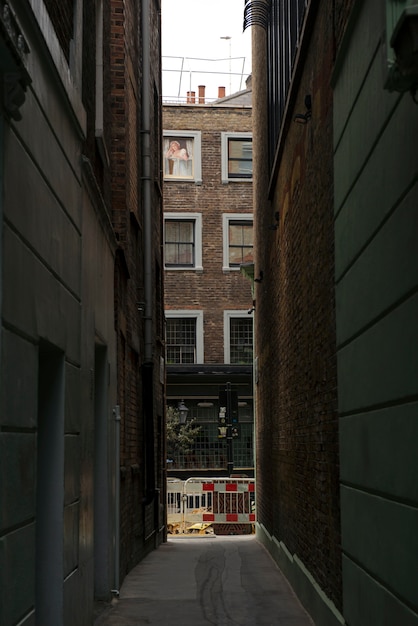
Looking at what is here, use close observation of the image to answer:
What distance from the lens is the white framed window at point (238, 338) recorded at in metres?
36.1

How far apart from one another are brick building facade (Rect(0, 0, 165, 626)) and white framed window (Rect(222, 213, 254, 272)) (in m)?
21.3

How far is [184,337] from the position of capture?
3625 cm

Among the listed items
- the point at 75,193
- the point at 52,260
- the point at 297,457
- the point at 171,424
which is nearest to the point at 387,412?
the point at 52,260

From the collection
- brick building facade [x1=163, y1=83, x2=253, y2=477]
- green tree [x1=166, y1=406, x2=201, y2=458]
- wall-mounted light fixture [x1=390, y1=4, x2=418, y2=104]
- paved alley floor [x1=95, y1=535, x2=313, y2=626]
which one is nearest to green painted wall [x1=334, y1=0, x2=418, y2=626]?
wall-mounted light fixture [x1=390, y1=4, x2=418, y2=104]

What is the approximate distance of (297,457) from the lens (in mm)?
11703

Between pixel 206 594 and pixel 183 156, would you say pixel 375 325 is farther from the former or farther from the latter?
pixel 183 156

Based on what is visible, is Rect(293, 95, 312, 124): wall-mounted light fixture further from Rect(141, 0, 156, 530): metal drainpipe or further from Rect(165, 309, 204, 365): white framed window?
Rect(165, 309, 204, 365): white framed window

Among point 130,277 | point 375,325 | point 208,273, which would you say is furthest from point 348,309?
point 208,273

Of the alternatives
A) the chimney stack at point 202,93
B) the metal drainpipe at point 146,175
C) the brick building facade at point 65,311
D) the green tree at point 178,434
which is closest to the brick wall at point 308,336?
Result: the brick building facade at point 65,311

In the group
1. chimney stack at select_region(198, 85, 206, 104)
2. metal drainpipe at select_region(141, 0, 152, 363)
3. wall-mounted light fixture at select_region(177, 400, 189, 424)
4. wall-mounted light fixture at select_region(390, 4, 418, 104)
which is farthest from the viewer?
chimney stack at select_region(198, 85, 206, 104)

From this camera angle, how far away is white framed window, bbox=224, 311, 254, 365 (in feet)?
118

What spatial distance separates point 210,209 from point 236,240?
59.0 inches

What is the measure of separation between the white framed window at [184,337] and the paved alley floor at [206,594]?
18884mm

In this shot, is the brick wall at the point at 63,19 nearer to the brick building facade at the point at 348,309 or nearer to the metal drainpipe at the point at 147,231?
the brick building facade at the point at 348,309
